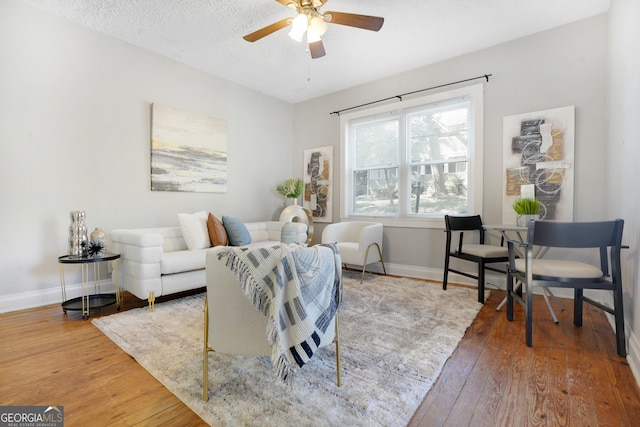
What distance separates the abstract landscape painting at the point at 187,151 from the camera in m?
3.57

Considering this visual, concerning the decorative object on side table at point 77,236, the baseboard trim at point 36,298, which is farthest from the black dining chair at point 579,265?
the baseboard trim at point 36,298

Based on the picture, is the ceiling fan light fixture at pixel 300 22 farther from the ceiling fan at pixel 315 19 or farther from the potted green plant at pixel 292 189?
the potted green plant at pixel 292 189

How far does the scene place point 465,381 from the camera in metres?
1.56

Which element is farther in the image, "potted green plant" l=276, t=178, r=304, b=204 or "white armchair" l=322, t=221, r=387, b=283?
"potted green plant" l=276, t=178, r=304, b=204

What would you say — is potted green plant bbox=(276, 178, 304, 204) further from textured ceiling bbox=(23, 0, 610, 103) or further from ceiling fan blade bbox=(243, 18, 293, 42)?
ceiling fan blade bbox=(243, 18, 293, 42)

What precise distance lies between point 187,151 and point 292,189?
176cm

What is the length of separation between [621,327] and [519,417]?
3.73 ft

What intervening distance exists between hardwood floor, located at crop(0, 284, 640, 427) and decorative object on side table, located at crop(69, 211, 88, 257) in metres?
0.69

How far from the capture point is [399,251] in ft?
13.5

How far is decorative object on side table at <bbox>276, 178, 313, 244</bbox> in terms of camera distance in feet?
15.0

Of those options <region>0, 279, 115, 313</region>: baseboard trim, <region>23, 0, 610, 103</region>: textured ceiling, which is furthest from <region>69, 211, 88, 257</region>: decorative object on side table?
<region>23, 0, 610, 103</region>: textured ceiling

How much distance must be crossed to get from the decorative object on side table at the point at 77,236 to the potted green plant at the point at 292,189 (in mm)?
2744

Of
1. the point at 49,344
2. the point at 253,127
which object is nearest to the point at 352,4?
the point at 253,127

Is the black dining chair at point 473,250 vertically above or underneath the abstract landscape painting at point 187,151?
underneath
